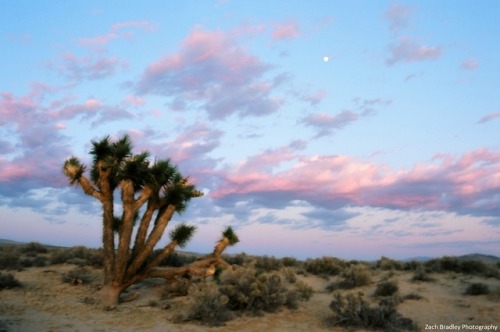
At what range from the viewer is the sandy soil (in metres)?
11.0

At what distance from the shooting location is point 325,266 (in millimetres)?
20969

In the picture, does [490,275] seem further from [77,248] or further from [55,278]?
[77,248]

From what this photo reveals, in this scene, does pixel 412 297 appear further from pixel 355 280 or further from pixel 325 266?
pixel 325 266

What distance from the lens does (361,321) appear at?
1105cm

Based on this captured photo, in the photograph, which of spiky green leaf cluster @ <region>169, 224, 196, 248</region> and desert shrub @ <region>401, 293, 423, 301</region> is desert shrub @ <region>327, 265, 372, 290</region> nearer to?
desert shrub @ <region>401, 293, 423, 301</region>

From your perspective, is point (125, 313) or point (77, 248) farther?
point (77, 248)

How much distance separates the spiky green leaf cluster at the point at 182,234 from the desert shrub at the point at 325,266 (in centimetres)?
807

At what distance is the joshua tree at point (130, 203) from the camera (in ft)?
46.0

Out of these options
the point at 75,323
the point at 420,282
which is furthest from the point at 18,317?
the point at 420,282

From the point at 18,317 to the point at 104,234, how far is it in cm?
369

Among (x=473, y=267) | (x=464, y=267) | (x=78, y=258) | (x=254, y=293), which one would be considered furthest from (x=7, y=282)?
(x=473, y=267)

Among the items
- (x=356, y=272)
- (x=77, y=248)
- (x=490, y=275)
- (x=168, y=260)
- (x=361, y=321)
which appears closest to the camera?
(x=361, y=321)

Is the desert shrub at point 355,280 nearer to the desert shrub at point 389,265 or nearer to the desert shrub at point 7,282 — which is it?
the desert shrub at point 389,265

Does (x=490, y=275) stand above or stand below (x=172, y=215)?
below
